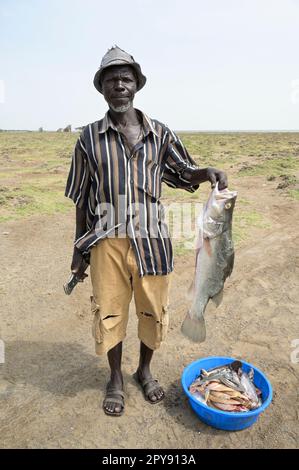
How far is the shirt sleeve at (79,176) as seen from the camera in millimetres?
2559

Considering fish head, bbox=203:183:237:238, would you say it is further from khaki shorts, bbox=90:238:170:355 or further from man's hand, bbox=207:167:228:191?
khaki shorts, bbox=90:238:170:355

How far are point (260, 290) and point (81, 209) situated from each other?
2.88 meters

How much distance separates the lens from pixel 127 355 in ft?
12.0

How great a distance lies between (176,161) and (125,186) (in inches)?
17.8

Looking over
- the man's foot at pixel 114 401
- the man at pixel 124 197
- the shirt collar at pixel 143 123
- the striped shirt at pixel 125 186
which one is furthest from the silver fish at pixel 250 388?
the shirt collar at pixel 143 123

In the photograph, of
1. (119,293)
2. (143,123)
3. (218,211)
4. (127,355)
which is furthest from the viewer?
(127,355)

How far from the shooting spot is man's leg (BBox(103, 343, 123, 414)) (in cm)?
296

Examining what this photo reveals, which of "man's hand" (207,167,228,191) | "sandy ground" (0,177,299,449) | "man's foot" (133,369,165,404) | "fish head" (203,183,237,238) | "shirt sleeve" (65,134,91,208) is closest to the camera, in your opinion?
"fish head" (203,183,237,238)

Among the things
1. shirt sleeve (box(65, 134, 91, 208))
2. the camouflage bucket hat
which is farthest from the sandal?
the camouflage bucket hat

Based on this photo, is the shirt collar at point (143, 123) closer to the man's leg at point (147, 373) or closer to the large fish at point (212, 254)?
the large fish at point (212, 254)

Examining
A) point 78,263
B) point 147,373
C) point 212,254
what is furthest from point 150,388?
point 212,254

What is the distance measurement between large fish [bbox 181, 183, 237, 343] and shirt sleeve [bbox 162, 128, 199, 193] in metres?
0.46

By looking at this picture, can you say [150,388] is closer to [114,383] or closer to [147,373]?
[147,373]

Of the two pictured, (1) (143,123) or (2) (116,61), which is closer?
(2) (116,61)
